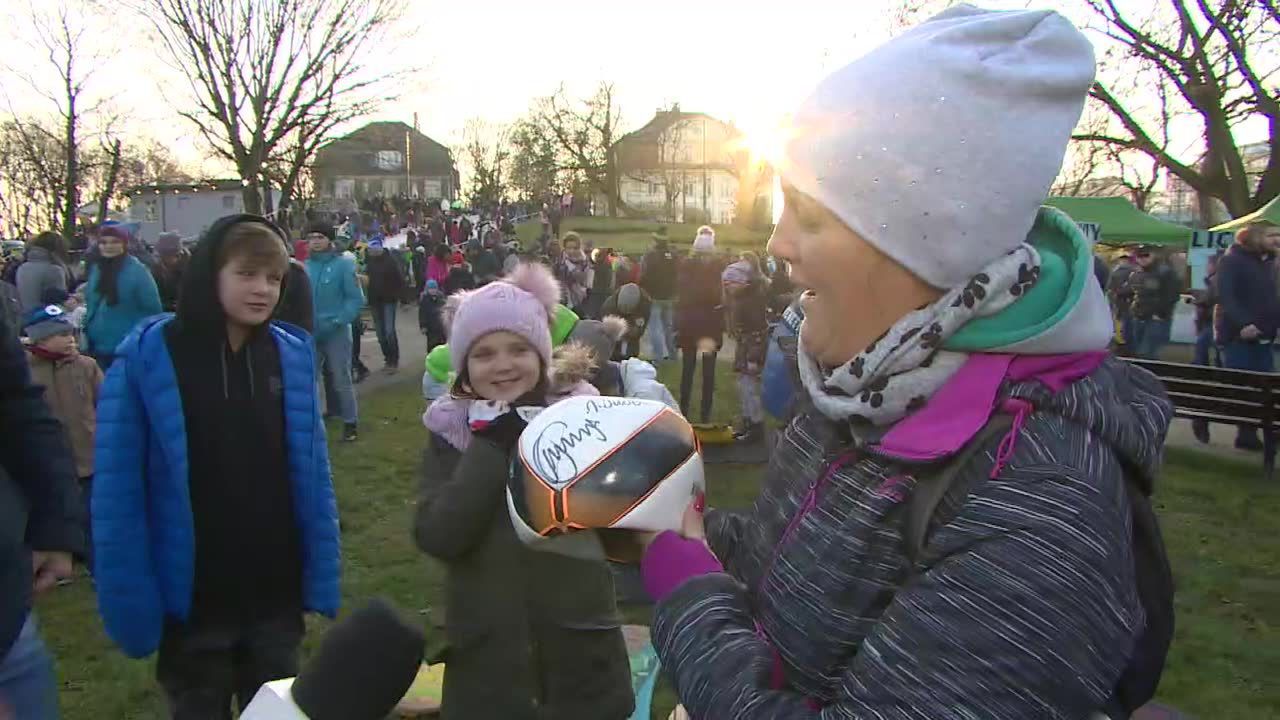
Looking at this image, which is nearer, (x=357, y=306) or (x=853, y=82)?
(x=853, y=82)

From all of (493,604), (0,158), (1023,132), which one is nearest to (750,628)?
(1023,132)

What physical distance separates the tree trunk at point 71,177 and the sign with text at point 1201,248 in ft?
115

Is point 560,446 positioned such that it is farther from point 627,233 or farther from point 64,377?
point 627,233

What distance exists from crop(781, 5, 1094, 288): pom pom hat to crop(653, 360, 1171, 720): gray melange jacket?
0.74ft

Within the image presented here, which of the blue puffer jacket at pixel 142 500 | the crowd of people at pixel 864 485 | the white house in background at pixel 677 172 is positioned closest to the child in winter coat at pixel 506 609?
the crowd of people at pixel 864 485

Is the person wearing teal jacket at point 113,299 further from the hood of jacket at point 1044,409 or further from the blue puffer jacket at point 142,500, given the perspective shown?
the hood of jacket at point 1044,409

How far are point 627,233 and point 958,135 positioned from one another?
42.2m

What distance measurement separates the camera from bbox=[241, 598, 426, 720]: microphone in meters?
1.64

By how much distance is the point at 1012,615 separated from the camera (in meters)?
1.03

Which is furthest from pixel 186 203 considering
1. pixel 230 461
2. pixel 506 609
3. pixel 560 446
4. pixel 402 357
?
pixel 560 446

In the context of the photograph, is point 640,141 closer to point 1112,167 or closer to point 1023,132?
point 1112,167

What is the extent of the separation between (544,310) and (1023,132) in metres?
1.82

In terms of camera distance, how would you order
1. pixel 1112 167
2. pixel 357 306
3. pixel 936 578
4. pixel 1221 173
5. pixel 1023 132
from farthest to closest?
pixel 1112 167
pixel 1221 173
pixel 357 306
pixel 1023 132
pixel 936 578

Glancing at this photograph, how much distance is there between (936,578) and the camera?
108 centimetres
